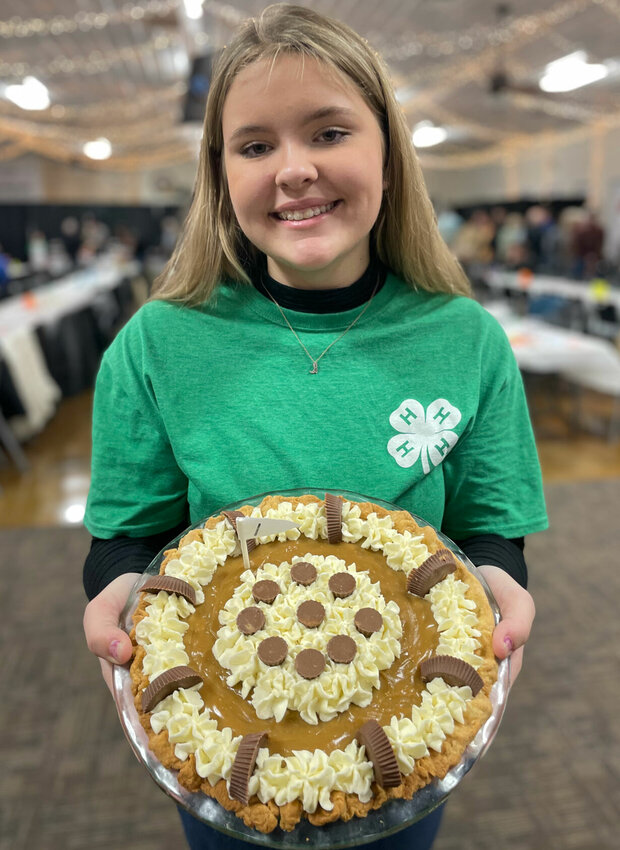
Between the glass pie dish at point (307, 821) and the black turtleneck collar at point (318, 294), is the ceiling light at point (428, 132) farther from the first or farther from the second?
the glass pie dish at point (307, 821)

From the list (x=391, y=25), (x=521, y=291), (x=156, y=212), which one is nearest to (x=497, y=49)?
(x=391, y=25)

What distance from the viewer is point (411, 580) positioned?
3.64 feet

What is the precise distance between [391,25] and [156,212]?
47.7 ft

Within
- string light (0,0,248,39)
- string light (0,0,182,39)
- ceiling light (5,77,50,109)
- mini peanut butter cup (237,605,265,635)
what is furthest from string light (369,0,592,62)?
mini peanut butter cup (237,605,265,635)

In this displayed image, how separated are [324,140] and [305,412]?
0.47 metres

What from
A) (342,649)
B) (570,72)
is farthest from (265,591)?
(570,72)

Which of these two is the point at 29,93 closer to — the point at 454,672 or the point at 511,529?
the point at 511,529

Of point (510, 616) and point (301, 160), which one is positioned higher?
point (301, 160)

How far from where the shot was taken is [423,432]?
1.21m

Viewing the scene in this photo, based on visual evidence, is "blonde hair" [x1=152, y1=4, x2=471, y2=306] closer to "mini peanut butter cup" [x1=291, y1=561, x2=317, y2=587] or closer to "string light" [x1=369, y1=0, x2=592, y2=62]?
"mini peanut butter cup" [x1=291, y1=561, x2=317, y2=587]

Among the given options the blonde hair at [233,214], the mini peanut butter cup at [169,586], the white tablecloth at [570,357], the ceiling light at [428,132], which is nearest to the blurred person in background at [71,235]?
the ceiling light at [428,132]

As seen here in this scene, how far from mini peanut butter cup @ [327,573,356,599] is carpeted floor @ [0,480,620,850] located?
151cm

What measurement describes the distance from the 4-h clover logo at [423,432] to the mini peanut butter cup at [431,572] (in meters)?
0.19

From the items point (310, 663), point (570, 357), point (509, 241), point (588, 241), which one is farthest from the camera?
point (509, 241)
